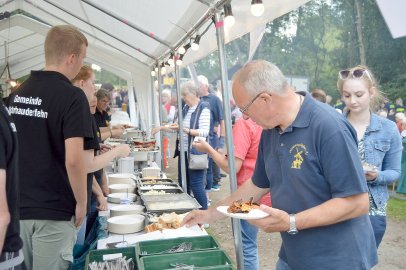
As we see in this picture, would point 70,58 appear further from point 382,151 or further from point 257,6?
point 382,151

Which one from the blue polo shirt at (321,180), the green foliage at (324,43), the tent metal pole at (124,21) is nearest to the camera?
the blue polo shirt at (321,180)

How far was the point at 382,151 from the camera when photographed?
2293 millimetres

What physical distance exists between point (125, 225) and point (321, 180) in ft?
4.55

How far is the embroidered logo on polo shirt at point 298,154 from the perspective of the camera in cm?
151

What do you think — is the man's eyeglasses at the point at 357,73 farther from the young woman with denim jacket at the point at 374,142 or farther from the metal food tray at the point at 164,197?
the metal food tray at the point at 164,197

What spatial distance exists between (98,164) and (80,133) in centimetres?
35

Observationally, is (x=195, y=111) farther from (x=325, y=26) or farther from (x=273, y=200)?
(x=325, y=26)

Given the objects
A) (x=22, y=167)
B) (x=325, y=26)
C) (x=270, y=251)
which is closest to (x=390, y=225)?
(x=270, y=251)

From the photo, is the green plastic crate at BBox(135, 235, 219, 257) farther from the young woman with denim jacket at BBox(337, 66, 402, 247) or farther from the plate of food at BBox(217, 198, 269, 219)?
the young woman with denim jacket at BBox(337, 66, 402, 247)

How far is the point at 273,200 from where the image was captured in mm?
1699

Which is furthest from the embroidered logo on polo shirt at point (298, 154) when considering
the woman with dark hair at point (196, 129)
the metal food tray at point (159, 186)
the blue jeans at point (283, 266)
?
the woman with dark hair at point (196, 129)

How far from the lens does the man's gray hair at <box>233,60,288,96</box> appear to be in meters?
1.55

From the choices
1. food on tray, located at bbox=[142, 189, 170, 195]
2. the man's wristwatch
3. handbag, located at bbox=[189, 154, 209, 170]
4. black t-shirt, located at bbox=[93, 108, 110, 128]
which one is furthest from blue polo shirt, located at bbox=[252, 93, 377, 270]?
black t-shirt, located at bbox=[93, 108, 110, 128]

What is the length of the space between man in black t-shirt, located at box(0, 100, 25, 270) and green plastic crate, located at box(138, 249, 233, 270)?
644 millimetres
